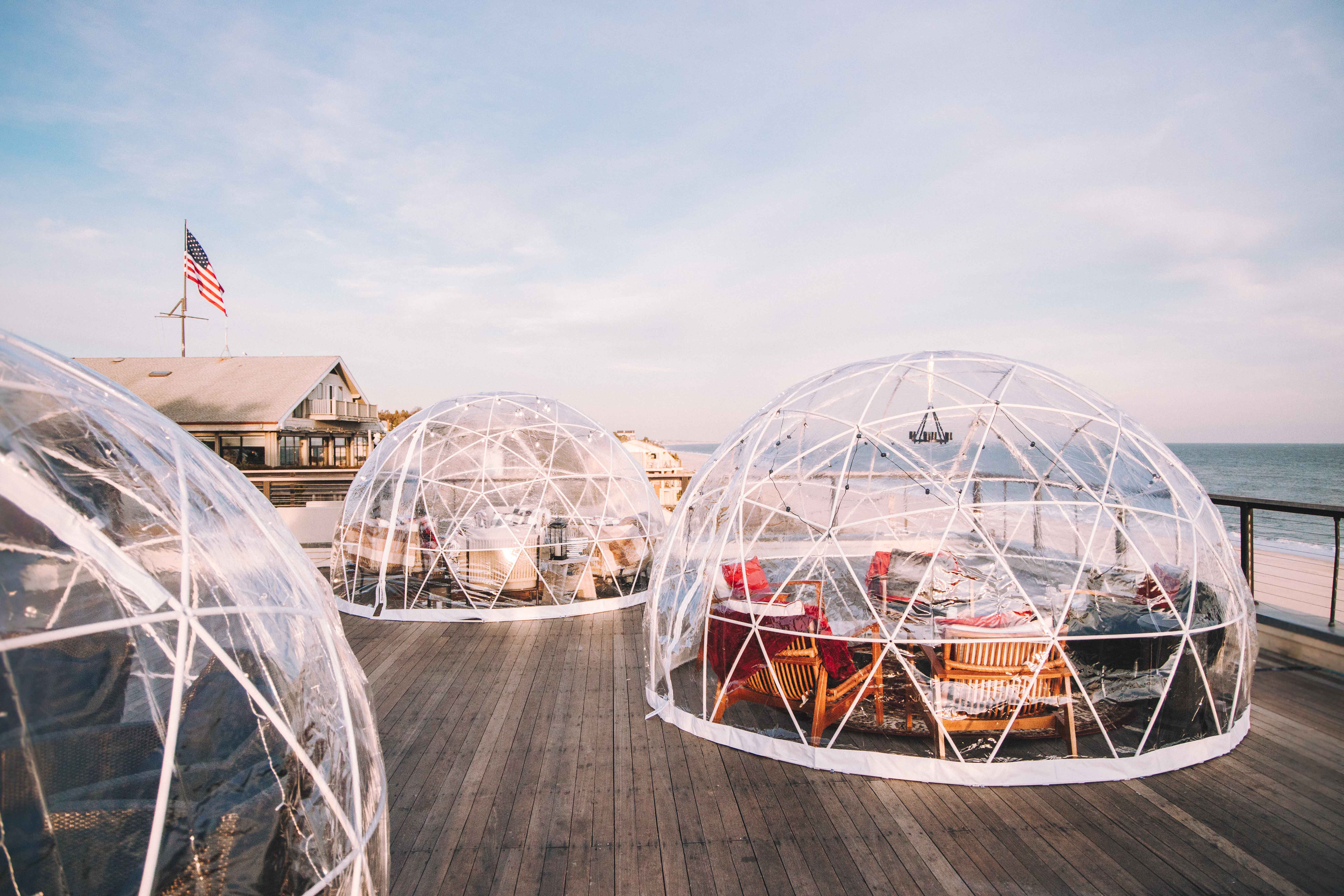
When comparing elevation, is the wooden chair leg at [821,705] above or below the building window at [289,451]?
below

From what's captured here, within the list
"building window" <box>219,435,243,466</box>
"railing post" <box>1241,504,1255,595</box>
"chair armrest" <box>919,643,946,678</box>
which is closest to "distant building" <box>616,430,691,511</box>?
"chair armrest" <box>919,643,946,678</box>

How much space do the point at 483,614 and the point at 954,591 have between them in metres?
5.86

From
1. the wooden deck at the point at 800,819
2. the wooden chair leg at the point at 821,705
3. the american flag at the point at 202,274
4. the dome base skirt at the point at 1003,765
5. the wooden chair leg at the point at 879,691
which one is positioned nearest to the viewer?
the wooden deck at the point at 800,819

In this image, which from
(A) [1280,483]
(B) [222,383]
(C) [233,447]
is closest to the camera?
(C) [233,447]

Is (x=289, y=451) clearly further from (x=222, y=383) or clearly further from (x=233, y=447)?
(x=222, y=383)

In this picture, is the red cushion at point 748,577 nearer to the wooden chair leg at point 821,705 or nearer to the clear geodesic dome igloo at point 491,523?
the wooden chair leg at point 821,705

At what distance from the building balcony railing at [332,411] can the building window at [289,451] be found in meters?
1.35

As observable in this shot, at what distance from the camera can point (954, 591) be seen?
406 cm

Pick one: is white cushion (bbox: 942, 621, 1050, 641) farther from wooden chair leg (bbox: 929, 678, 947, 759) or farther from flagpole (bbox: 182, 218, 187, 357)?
flagpole (bbox: 182, 218, 187, 357)

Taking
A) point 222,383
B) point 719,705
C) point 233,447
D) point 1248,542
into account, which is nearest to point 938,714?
point 719,705

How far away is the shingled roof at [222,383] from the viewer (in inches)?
738

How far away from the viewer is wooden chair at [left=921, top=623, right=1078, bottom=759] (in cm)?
382

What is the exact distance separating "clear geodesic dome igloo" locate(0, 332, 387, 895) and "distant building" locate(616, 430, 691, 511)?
5.57 m

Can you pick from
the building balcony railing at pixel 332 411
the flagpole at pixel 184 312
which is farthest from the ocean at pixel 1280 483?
the flagpole at pixel 184 312
